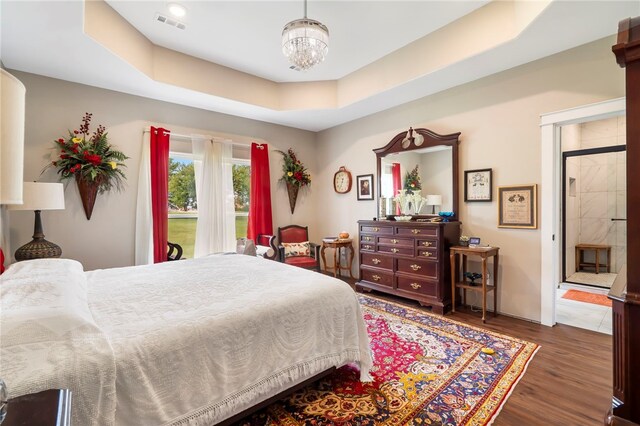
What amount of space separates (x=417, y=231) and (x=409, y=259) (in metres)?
0.39

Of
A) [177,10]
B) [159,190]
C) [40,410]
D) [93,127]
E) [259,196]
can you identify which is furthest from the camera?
[259,196]

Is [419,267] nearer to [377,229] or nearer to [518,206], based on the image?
[377,229]

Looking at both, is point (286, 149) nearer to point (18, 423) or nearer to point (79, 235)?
point (79, 235)

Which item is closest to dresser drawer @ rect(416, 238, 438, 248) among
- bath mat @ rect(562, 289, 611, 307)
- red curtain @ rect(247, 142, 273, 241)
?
bath mat @ rect(562, 289, 611, 307)

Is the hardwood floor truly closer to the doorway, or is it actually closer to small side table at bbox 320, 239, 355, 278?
the doorway

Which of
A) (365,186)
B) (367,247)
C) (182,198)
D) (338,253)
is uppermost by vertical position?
(365,186)

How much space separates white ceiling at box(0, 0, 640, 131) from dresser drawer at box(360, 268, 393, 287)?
249 cm

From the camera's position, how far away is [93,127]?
3.45 metres

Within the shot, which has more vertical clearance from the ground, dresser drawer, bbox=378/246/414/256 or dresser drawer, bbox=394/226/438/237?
dresser drawer, bbox=394/226/438/237

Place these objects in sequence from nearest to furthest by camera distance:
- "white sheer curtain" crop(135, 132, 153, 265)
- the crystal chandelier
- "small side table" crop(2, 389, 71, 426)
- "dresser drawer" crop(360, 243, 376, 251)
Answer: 1. "small side table" crop(2, 389, 71, 426)
2. the crystal chandelier
3. "white sheer curtain" crop(135, 132, 153, 265)
4. "dresser drawer" crop(360, 243, 376, 251)

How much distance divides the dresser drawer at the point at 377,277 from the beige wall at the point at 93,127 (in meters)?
3.17

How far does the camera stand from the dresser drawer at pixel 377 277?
3951 mm

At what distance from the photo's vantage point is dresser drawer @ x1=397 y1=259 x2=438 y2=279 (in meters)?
3.49

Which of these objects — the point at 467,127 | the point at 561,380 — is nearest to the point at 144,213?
the point at 467,127
